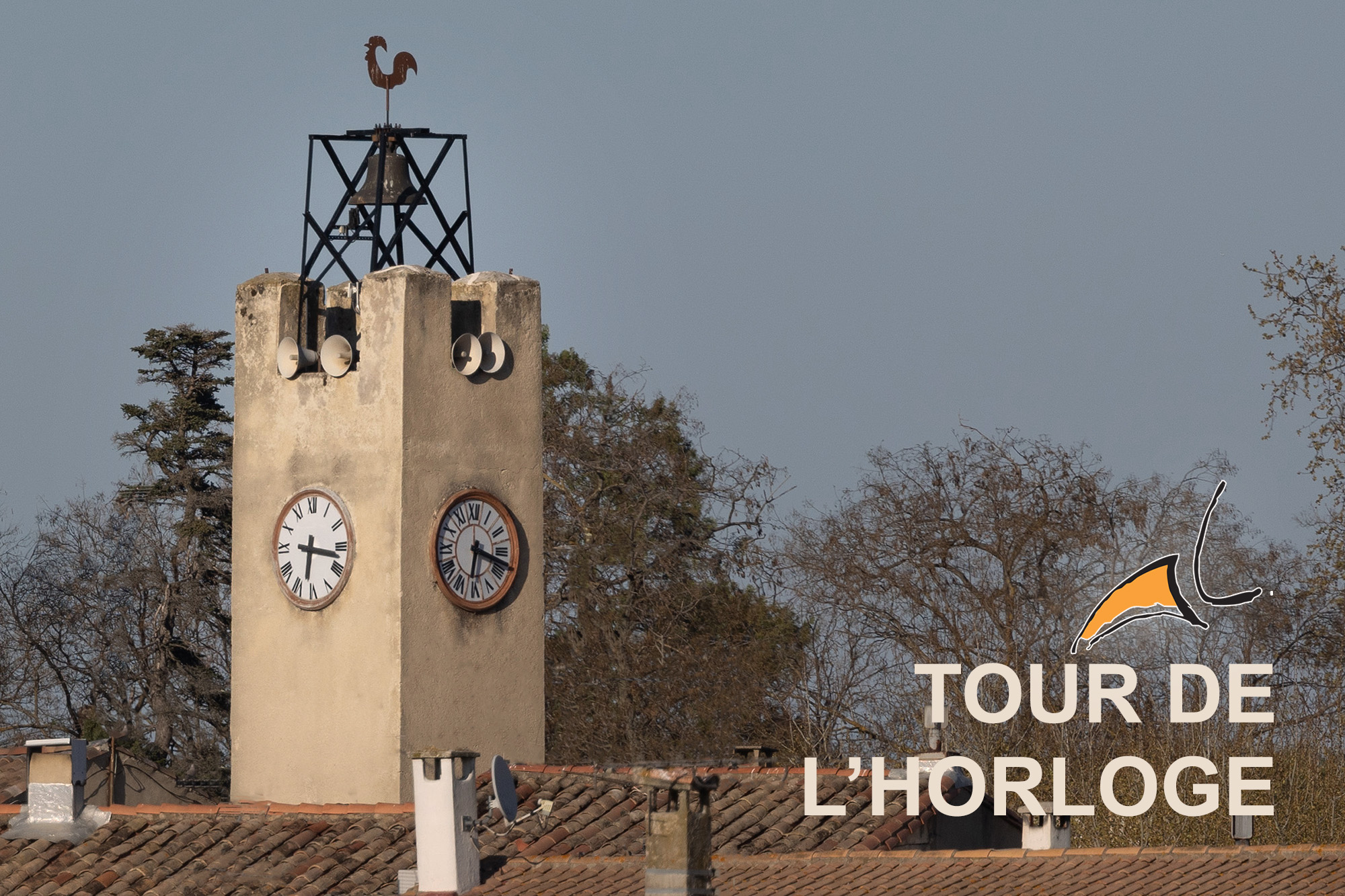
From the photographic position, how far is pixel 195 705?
3988 centimetres

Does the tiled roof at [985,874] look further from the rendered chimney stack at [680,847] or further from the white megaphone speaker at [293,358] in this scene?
the white megaphone speaker at [293,358]

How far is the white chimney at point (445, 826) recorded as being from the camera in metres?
17.8

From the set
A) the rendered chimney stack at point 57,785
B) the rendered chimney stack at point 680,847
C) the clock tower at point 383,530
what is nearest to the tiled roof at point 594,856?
the rendered chimney stack at point 57,785

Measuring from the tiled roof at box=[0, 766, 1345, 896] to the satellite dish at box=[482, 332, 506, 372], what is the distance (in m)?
3.62

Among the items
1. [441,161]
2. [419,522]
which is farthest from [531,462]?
[441,161]

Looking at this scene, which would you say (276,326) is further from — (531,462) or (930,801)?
(930,801)

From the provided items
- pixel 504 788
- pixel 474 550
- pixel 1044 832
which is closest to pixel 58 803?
pixel 474 550

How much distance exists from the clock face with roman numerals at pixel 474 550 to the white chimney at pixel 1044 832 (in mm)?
5269

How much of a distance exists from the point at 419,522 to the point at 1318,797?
12.6m

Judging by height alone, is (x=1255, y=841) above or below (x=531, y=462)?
below

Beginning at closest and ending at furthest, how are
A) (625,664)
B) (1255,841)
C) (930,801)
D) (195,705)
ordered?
(930,801)
(1255,841)
(625,664)
(195,705)

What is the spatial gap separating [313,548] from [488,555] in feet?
5.13

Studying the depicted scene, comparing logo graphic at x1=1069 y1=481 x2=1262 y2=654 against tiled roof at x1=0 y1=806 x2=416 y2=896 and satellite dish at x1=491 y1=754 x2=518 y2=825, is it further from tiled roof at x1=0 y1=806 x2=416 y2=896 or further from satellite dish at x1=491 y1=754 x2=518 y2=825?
tiled roof at x1=0 y1=806 x2=416 y2=896

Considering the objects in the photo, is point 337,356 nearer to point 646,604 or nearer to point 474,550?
point 474,550
